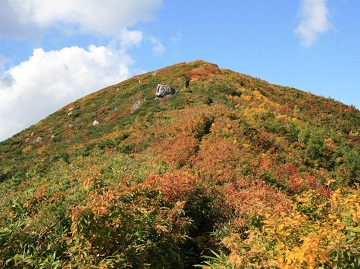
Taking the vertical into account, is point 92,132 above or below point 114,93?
below

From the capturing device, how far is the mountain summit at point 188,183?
6332 millimetres

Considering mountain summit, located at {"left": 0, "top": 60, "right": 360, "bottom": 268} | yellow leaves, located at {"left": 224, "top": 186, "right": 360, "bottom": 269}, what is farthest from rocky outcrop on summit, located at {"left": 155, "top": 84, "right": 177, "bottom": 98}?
yellow leaves, located at {"left": 224, "top": 186, "right": 360, "bottom": 269}

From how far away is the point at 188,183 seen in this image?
11.4 meters

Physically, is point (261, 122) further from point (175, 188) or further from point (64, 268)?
point (64, 268)

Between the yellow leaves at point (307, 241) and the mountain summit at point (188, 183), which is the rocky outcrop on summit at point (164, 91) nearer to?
the mountain summit at point (188, 183)

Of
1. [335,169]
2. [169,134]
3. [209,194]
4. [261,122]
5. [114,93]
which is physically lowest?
[209,194]

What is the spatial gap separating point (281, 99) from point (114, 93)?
22293 millimetres

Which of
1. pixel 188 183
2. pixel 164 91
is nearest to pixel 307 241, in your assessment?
pixel 188 183

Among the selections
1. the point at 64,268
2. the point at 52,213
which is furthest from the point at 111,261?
the point at 52,213

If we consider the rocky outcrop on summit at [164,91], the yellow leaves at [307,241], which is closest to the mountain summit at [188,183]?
the yellow leaves at [307,241]

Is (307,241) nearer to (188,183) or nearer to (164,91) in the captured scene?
(188,183)

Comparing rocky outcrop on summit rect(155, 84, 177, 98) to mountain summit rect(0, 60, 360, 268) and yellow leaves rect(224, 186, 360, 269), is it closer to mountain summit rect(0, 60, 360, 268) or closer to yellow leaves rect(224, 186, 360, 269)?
mountain summit rect(0, 60, 360, 268)

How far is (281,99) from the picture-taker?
38.5 m

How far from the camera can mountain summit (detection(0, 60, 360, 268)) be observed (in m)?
6.33
